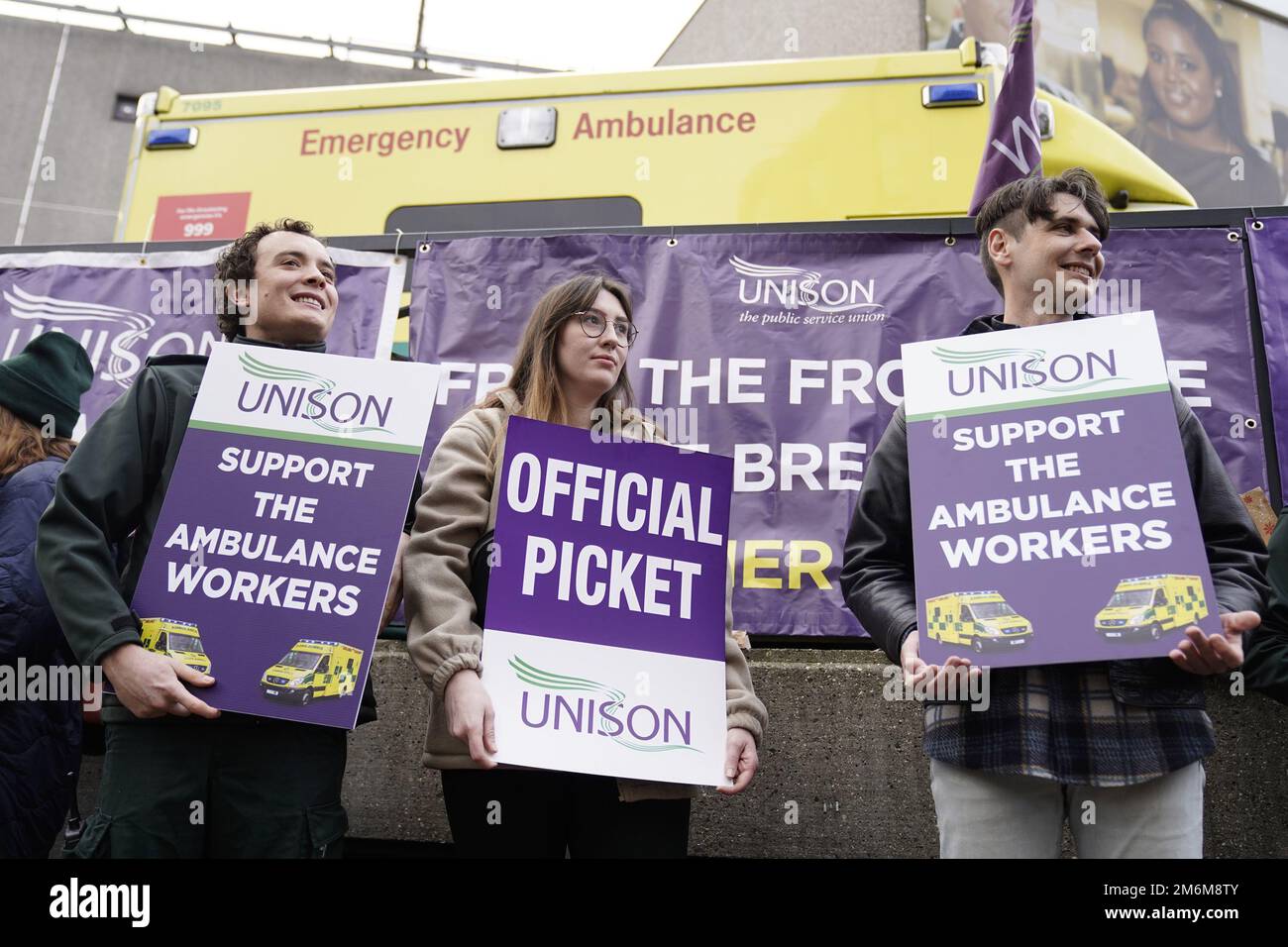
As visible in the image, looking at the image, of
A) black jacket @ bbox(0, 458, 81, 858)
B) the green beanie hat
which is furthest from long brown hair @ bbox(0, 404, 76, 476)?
black jacket @ bbox(0, 458, 81, 858)

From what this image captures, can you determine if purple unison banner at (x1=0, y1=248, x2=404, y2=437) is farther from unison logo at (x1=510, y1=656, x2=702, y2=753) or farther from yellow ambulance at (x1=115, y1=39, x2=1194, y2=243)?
unison logo at (x1=510, y1=656, x2=702, y2=753)

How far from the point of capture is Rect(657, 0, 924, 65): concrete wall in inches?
504

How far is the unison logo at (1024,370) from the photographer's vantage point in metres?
2.81

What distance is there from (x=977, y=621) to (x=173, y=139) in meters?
5.87

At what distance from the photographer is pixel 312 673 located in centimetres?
270

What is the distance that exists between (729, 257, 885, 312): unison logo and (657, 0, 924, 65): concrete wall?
8457 mm

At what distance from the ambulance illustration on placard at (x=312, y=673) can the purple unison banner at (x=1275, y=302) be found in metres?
3.18

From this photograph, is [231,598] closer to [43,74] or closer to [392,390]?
[392,390]

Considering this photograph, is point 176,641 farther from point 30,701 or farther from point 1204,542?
point 1204,542

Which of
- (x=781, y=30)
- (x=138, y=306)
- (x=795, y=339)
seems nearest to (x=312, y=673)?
(x=795, y=339)

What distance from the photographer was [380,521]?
293 centimetres

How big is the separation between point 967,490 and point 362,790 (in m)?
2.30
